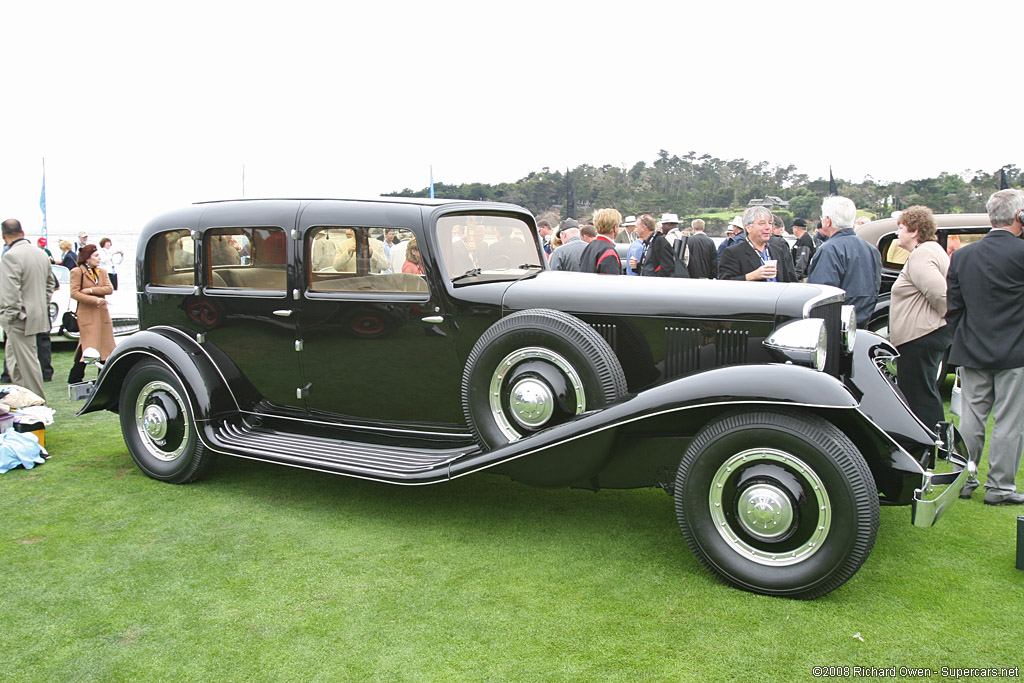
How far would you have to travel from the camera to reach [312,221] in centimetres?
471

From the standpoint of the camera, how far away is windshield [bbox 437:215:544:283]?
4.49m

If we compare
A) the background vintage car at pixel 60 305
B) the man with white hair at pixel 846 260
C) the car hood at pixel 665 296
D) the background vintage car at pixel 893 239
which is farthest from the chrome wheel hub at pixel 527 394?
the background vintage car at pixel 60 305

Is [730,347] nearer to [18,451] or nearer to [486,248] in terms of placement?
[486,248]

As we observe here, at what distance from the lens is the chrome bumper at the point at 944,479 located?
3.21 meters

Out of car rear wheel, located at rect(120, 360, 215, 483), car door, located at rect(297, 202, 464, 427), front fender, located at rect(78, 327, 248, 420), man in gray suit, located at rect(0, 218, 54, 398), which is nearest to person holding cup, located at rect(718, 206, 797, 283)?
car door, located at rect(297, 202, 464, 427)

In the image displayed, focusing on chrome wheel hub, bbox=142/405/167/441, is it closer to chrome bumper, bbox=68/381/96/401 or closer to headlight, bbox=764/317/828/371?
chrome bumper, bbox=68/381/96/401

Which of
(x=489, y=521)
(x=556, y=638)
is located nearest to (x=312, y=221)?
(x=489, y=521)

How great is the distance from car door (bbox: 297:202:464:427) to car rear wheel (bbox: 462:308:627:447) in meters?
0.43

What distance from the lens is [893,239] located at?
823cm

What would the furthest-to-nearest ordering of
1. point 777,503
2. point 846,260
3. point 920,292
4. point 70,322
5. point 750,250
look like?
point 70,322 → point 750,250 → point 846,260 → point 920,292 → point 777,503

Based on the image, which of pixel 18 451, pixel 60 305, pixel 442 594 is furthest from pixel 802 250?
pixel 60 305

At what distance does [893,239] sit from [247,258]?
7002mm

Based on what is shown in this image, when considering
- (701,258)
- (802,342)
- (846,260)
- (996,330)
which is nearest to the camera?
(802,342)

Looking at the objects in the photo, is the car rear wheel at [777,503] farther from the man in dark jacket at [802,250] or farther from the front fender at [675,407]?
the man in dark jacket at [802,250]
